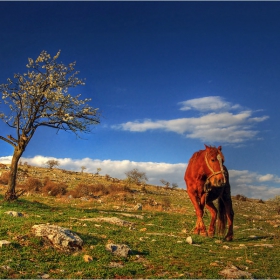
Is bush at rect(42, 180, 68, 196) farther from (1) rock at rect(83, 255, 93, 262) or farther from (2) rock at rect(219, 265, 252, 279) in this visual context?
(2) rock at rect(219, 265, 252, 279)

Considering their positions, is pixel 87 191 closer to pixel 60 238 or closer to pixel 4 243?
pixel 60 238

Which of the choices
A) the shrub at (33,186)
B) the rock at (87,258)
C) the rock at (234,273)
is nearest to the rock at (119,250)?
the rock at (87,258)

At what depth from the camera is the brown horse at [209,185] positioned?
13609 mm

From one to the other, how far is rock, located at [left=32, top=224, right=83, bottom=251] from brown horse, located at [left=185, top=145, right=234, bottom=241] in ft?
20.1

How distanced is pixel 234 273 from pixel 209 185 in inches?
232

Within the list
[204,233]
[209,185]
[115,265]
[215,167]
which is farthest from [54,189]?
[115,265]

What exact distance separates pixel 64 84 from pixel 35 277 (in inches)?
813

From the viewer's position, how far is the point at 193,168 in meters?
14.8

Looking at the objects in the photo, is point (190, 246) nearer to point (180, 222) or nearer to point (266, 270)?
point (266, 270)

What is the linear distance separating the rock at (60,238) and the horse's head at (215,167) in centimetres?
615

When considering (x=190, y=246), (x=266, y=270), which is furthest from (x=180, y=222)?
(x=266, y=270)

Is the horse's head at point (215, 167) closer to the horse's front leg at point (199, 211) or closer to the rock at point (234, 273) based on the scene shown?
the horse's front leg at point (199, 211)

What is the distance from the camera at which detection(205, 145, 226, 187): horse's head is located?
44.0 ft

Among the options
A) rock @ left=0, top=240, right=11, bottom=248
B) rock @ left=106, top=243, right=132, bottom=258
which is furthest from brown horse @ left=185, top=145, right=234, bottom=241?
rock @ left=0, top=240, right=11, bottom=248
